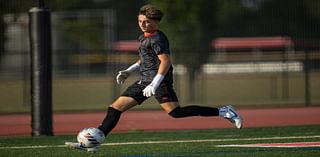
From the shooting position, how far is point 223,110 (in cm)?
937

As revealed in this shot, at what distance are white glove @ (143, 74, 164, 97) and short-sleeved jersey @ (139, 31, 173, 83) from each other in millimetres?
240

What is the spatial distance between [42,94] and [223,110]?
14.1 ft

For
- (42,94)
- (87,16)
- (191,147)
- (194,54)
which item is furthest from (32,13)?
(87,16)

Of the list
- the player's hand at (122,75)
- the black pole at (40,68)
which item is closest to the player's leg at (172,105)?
the player's hand at (122,75)

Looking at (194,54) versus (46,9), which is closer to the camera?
(46,9)

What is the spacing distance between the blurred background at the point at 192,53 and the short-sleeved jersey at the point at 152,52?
12792mm

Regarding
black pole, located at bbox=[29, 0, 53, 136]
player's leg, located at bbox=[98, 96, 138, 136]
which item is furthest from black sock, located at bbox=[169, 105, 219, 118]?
black pole, located at bbox=[29, 0, 53, 136]

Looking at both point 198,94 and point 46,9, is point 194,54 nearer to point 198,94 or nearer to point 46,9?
point 198,94

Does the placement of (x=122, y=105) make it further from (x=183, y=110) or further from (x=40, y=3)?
(x=40, y=3)

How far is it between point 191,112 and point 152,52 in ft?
2.82

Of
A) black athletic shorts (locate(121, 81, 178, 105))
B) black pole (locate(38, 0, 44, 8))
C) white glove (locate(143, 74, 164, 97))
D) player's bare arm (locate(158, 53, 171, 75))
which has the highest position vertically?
black pole (locate(38, 0, 44, 8))

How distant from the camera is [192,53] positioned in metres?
23.4

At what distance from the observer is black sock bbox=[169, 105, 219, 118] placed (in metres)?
9.00

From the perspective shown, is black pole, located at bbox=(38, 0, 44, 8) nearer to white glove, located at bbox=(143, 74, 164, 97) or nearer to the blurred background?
white glove, located at bbox=(143, 74, 164, 97)
